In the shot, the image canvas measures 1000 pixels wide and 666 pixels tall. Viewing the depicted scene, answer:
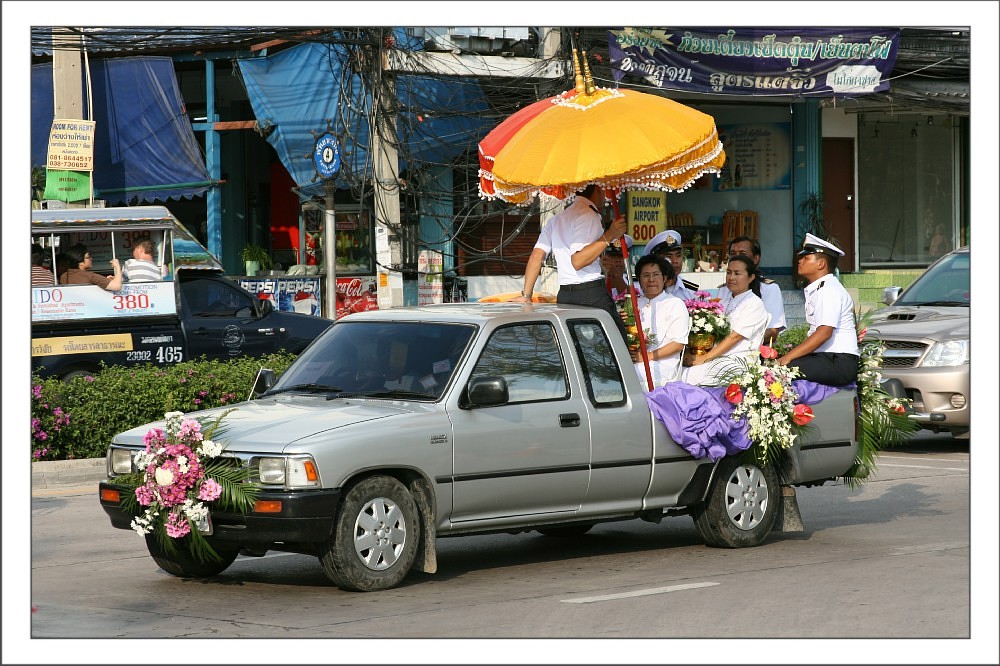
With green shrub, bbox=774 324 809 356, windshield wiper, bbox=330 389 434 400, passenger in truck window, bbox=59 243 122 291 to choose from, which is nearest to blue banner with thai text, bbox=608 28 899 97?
passenger in truck window, bbox=59 243 122 291

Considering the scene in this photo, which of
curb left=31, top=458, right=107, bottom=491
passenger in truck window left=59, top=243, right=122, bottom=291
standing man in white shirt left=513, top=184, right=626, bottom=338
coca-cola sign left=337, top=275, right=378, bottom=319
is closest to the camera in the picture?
standing man in white shirt left=513, top=184, right=626, bottom=338

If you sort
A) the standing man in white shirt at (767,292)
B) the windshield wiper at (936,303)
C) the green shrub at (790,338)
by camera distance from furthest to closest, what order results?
1. the windshield wiper at (936,303)
2. the standing man in white shirt at (767,292)
3. the green shrub at (790,338)

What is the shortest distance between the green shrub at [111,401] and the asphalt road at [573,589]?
83.8 inches

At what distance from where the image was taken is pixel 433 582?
7.99 meters

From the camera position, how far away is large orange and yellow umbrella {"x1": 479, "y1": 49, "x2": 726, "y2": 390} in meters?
8.79

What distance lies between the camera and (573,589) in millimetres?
7824

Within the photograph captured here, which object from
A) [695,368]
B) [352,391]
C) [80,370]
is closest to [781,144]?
[80,370]

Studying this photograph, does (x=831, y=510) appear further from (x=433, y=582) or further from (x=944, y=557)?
(x=433, y=582)

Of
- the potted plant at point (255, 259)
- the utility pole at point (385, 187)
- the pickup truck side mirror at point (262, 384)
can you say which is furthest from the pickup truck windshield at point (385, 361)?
the potted plant at point (255, 259)

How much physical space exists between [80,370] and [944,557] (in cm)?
1096

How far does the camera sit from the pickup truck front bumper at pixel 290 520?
23.4 feet

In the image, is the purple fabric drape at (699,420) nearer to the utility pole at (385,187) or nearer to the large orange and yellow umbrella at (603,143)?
the large orange and yellow umbrella at (603,143)

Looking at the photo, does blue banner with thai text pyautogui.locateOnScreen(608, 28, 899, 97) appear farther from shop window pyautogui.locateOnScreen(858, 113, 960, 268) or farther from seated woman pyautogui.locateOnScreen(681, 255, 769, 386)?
seated woman pyautogui.locateOnScreen(681, 255, 769, 386)

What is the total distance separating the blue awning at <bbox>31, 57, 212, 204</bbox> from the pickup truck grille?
12.5 metres
